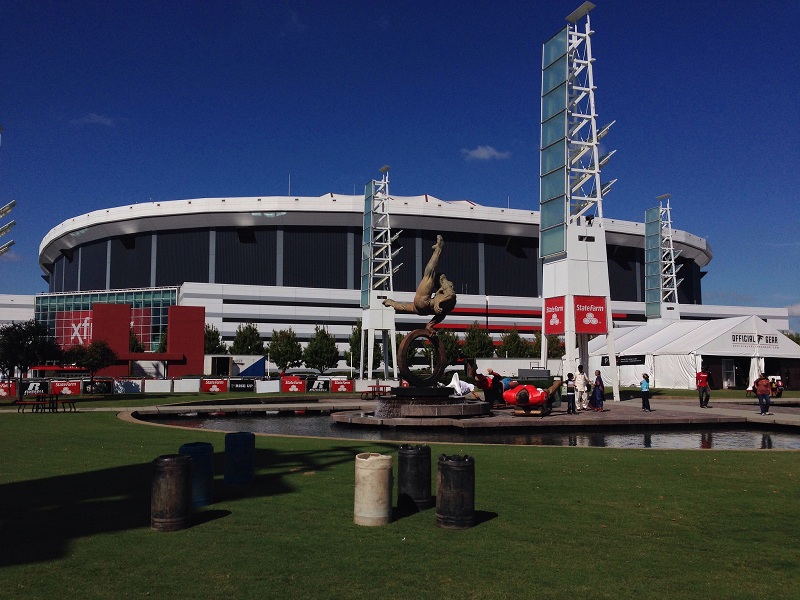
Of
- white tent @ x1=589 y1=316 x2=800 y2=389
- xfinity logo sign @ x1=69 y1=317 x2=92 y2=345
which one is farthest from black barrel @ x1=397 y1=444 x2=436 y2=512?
xfinity logo sign @ x1=69 y1=317 x2=92 y2=345

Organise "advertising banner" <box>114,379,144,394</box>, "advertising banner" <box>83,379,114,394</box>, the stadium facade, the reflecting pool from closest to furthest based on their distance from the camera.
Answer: the reflecting pool → "advertising banner" <box>83,379,114,394</box> → "advertising banner" <box>114,379,144,394</box> → the stadium facade

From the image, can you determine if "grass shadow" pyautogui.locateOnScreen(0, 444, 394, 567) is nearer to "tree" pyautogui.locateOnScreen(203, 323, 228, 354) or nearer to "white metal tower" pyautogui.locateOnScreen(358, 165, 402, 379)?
"white metal tower" pyautogui.locateOnScreen(358, 165, 402, 379)

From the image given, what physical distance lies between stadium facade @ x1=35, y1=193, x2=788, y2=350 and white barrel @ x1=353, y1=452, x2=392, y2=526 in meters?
82.3

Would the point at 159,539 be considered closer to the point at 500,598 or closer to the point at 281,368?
the point at 500,598

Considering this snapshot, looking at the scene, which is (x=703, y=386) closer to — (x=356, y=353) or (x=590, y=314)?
(x=590, y=314)

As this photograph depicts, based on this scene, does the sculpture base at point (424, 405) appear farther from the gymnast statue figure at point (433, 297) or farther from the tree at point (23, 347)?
the tree at point (23, 347)

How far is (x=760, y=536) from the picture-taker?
727 cm

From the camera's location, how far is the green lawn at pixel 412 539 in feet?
18.5

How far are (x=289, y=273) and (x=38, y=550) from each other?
9472 centimetres

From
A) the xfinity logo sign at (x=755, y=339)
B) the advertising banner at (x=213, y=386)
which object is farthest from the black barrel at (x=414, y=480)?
the xfinity logo sign at (x=755, y=339)

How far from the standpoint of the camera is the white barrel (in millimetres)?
7406

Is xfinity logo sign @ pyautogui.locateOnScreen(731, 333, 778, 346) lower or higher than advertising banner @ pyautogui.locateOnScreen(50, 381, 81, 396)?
higher

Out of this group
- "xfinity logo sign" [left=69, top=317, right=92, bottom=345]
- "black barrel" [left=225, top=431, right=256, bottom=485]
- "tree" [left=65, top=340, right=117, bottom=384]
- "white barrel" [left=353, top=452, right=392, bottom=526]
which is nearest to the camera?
"white barrel" [left=353, top=452, right=392, bottom=526]

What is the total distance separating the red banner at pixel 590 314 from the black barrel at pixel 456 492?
27.9 m
